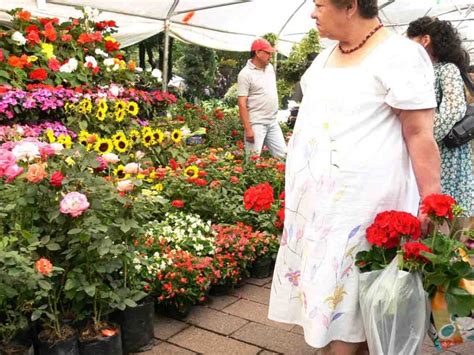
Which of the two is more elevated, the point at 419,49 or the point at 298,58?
the point at 298,58

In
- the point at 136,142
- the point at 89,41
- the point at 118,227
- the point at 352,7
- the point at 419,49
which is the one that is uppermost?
the point at 89,41

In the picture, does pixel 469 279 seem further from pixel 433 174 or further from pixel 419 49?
pixel 419 49

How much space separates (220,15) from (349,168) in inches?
330

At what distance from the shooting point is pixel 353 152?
1.76 m

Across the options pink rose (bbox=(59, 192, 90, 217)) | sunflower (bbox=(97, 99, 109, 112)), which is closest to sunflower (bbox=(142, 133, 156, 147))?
sunflower (bbox=(97, 99, 109, 112))

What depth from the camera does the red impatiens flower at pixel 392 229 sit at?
164 centimetres

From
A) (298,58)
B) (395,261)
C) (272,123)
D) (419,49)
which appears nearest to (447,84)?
(419,49)

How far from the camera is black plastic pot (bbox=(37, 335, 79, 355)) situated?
2.26m

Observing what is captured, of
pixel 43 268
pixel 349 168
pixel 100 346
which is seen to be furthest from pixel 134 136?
pixel 349 168

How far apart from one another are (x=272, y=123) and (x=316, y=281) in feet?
13.5

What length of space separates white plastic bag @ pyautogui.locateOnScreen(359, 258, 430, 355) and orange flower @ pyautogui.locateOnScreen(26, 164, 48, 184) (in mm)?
1277

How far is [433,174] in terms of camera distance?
5.71 ft

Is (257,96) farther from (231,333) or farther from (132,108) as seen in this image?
(231,333)

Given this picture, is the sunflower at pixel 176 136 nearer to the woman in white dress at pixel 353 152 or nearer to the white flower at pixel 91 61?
the white flower at pixel 91 61
